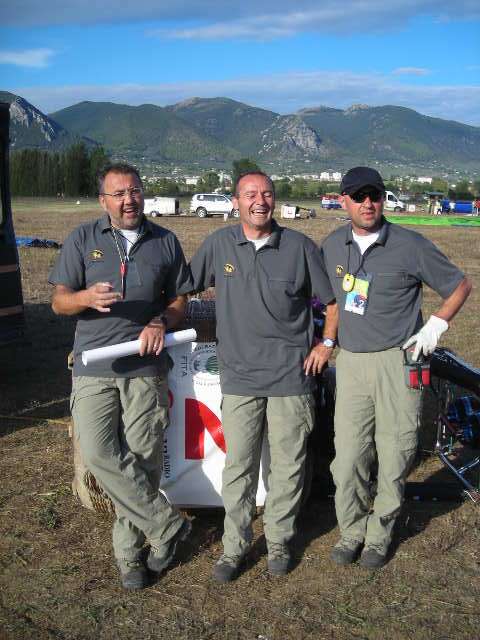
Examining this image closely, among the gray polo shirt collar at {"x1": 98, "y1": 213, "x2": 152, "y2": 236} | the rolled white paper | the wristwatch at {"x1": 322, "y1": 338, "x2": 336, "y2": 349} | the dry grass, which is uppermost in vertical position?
the gray polo shirt collar at {"x1": 98, "y1": 213, "x2": 152, "y2": 236}

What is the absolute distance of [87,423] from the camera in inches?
154

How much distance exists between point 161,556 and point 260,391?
39.4 inches

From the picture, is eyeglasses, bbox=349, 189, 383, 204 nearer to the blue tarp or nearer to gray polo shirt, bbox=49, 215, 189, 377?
gray polo shirt, bbox=49, 215, 189, 377

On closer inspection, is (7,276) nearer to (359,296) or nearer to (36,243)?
(359,296)

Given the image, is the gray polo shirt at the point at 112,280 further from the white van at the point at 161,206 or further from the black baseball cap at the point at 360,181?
the white van at the point at 161,206

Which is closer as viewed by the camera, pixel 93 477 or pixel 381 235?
pixel 381 235

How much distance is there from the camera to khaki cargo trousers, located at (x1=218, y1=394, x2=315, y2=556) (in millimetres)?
4066

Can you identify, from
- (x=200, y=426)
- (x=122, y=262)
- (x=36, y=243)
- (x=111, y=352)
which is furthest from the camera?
(x=36, y=243)

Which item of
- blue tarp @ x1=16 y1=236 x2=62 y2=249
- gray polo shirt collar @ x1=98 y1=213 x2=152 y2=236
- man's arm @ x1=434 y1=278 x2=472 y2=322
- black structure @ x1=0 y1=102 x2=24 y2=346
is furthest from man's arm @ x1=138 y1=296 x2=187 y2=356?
blue tarp @ x1=16 y1=236 x2=62 y2=249

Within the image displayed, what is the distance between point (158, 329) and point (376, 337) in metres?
1.12

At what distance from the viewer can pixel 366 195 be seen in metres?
3.98

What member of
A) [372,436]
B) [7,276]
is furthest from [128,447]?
[7,276]

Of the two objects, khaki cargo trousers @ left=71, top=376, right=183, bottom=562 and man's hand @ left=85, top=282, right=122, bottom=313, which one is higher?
man's hand @ left=85, top=282, right=122, bottom=313

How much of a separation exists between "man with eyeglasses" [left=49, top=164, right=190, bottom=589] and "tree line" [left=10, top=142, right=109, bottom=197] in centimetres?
7744
